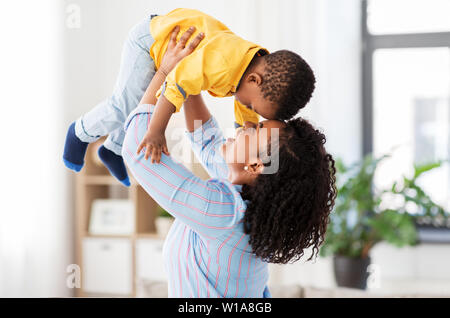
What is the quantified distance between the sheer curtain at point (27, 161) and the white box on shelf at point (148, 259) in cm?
41

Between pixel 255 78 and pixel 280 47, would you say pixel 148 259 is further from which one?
pixel 255 78

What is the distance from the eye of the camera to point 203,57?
813mm

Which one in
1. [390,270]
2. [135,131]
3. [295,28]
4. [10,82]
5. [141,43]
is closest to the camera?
[135,131]

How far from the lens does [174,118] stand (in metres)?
1.13

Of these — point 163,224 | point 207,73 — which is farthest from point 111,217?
point 207,73

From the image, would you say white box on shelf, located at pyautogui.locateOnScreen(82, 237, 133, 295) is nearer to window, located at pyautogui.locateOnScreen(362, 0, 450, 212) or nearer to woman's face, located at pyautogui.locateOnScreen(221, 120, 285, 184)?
window, located at pyautogui.locateOnScreen(362, 0, 450, 212)

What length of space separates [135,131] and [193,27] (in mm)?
226

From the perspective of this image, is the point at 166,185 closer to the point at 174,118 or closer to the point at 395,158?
the point at 174,118

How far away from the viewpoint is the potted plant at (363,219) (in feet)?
8.10

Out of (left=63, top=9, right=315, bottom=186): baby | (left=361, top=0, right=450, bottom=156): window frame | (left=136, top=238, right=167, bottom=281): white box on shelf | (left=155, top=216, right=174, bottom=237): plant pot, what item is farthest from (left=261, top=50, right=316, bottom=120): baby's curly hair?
(left=136, top=238, right=167, bottom=281): white box on shelf

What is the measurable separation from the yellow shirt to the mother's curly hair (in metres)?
0.14

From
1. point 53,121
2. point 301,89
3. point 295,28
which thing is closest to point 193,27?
point 301,89

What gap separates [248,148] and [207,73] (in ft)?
0.50

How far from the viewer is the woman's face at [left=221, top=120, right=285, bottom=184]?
0.86 metres
